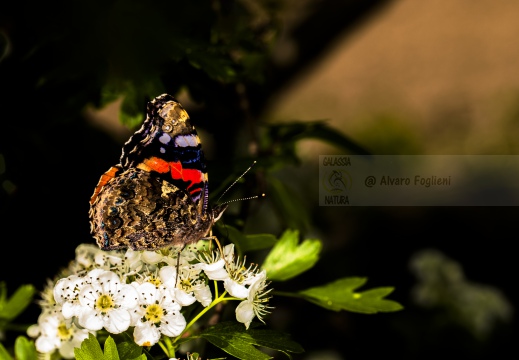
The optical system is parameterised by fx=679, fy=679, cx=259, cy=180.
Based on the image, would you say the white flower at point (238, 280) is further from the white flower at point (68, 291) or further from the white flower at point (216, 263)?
the white flower at point (68, 291)

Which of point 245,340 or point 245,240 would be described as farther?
point 245,240

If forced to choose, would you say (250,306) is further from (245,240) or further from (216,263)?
(245,240)

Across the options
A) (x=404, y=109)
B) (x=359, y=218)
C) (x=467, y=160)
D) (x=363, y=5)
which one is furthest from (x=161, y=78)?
(x=404, y=109)

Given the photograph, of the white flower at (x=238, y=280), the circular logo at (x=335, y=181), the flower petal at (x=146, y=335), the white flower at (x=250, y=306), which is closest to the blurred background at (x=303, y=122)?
the circular logo at (x=335, y=181)

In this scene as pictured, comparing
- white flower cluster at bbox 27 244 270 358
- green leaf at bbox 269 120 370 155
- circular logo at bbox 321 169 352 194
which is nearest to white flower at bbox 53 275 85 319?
white flower cluster at bbox 27 244 270 358

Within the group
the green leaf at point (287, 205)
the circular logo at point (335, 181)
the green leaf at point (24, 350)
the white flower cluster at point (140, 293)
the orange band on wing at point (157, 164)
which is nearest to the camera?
the white flower cluster at point (140, 293)

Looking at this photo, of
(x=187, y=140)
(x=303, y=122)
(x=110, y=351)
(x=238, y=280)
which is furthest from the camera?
(x=303, y=122)

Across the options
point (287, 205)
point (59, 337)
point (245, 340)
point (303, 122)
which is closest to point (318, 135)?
point (303, 122)

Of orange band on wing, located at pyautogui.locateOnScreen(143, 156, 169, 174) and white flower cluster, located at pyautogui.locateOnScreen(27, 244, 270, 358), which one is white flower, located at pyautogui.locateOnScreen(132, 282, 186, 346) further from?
orange band on wing, located at pyautogui.locateOnScreen(143, 156, 169, 174)
